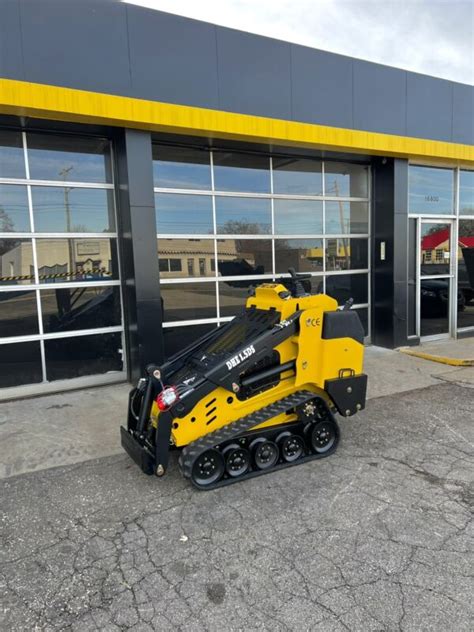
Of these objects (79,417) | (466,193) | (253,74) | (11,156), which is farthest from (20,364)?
(466,193)

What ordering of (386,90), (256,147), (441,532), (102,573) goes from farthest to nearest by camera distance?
(386,90)
(256,147)
(441,532)
(102,573)

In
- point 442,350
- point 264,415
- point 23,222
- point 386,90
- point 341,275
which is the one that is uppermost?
point 386,90

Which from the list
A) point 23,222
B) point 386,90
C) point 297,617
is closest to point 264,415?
point 297,617

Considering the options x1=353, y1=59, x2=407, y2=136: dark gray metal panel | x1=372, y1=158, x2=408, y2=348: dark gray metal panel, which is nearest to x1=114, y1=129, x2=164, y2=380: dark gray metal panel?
x1=353, y1=59, x2=407, y2=136: dark gray metal panel

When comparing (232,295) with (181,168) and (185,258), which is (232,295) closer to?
(185,258)

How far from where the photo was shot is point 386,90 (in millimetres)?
8070

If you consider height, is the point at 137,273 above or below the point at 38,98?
below

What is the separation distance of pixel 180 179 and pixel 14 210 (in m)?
2.47

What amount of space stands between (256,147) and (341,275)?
300cm

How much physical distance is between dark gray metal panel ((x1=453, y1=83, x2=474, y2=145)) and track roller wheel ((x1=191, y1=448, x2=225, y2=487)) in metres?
8.38

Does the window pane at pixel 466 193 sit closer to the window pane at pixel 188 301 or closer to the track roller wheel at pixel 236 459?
the window pane at pixel 188 301

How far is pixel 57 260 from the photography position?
6.41m

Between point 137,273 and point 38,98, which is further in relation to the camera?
point 137,273

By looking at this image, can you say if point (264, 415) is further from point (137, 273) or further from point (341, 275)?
point (341, 275)
